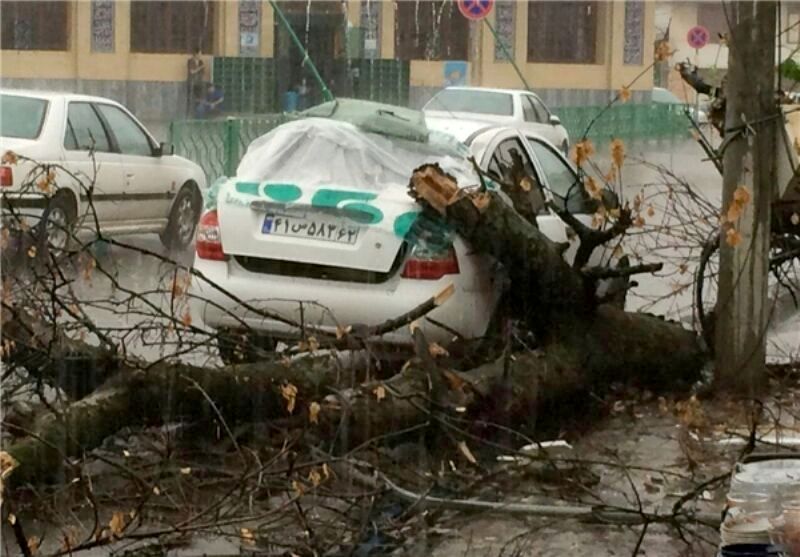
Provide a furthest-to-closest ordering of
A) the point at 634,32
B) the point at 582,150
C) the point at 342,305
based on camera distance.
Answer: the point at 634,32, the point at 342,305, the point at 582,150

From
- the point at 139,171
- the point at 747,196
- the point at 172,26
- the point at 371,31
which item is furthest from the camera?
the point at 371,31

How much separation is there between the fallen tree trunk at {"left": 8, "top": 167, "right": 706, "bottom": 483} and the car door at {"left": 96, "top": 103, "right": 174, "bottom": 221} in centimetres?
663

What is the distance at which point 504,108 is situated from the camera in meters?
23.2

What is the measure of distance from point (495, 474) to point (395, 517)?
0.57m

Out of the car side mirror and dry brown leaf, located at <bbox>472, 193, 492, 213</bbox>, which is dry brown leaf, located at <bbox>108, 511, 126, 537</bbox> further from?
the car side mirror

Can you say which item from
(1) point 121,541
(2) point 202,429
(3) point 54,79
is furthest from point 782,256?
(3) point 54,79

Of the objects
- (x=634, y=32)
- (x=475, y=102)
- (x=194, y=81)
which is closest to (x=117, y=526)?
Result: (x=475, y=102)

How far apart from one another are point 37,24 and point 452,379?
2745 cm

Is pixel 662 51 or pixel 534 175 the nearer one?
pixel 662 51

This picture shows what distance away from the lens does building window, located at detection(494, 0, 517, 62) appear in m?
33.8

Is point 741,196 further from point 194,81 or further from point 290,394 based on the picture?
point 194,81

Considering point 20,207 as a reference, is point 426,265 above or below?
below

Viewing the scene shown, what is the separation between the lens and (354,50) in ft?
113

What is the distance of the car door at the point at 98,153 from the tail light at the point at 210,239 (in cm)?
508
